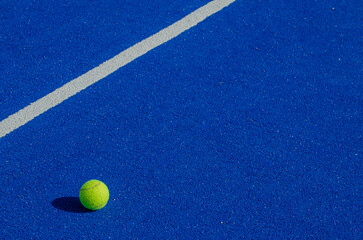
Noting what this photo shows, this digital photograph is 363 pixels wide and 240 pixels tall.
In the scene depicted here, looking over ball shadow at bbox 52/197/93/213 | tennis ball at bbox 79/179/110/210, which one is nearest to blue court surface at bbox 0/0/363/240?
ball shadow at bbox 52/197/93/213

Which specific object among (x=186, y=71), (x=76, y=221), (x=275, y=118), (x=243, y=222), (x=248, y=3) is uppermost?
(x=248, y=3)

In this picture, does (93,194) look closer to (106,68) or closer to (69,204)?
(69,204)

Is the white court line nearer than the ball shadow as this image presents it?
No

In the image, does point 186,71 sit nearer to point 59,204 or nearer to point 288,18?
point 288,18

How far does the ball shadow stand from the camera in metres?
3.01

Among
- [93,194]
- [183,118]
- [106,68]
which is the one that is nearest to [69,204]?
[93,194]

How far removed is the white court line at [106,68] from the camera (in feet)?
11.7

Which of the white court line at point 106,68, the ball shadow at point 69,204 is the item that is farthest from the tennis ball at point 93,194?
the white court line at point 106,68

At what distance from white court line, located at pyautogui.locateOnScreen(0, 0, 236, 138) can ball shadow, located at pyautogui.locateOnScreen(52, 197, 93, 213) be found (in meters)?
0.88

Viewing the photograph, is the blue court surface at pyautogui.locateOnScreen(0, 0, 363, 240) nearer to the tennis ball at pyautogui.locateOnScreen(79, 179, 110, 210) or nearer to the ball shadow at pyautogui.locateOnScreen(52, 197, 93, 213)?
the ball shadow at pyautogui.locateOnScreen(52, 197, 93, 213)

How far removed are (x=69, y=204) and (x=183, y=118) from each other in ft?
4.13

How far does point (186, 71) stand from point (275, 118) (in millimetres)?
1012

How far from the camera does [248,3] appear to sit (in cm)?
480

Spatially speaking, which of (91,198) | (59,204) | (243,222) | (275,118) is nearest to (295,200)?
(243,222)
